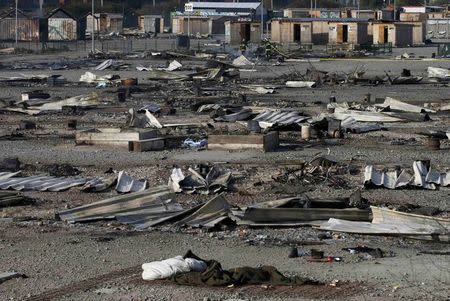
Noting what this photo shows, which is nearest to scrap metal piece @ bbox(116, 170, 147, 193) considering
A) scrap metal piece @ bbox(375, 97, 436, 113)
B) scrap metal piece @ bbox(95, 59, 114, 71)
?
scrap metal piece @ bbox(375, 97, 436, 113)

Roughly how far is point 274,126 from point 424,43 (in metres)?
57.4

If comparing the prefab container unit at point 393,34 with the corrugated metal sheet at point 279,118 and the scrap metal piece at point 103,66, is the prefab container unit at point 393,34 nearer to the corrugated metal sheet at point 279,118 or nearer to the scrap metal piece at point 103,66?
the scrap metal piece at point 103,66

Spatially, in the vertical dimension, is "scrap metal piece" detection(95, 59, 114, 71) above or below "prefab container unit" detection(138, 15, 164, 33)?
below

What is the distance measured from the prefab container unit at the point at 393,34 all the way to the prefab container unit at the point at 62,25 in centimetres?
2400

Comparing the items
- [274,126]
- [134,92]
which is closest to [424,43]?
[134,92]

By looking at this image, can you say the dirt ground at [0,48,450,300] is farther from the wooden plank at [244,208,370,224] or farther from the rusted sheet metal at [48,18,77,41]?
the rusted sheet metal at [48,18,77,41]

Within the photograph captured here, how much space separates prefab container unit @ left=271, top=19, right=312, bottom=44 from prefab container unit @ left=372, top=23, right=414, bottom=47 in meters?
4.80

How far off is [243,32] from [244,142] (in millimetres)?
62031

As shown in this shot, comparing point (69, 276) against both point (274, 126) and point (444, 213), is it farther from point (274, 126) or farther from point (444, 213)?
point (274, 126)

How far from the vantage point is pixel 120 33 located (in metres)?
105

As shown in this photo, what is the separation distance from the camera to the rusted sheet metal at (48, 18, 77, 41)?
87875mm

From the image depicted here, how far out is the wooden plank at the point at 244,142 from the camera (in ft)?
72.7

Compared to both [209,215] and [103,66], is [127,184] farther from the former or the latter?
[103,66]

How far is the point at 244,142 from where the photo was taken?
877 inches
